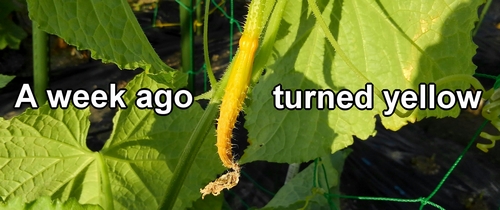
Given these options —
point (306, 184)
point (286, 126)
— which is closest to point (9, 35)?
Result: point (306, 184)

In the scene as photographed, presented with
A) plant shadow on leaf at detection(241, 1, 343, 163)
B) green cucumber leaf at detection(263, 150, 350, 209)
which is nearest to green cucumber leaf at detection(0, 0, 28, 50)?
green cucumber leaf at detection(263, 150, 350, 209)

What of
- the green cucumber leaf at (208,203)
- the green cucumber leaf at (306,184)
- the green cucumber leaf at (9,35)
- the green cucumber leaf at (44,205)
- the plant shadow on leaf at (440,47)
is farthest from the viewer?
the green cucumber leaf at (9,35)

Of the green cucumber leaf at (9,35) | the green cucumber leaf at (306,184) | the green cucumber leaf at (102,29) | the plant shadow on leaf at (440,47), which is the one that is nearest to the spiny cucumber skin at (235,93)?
the green cucumber leaf at (102,29)

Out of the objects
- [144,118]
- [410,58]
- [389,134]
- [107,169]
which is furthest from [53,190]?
[389,134]

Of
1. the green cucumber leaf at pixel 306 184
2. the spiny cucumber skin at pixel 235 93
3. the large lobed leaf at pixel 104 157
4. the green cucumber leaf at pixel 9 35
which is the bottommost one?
the green cucumber leaf at pixel 306 184

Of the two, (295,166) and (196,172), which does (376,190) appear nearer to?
(295,166)

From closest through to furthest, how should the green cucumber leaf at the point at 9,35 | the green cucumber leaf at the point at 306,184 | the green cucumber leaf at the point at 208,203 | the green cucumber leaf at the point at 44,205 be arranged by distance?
the green cucumber leaf at the point at 44,205
the green cucumber leaf at the point at 208,203
the green cucumber leaf at the point at 306,184
the green cucumber leaf at the point at 9,35

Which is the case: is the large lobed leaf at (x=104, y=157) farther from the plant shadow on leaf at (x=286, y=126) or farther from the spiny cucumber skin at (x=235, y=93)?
the spiny cucumber skin at (x=235, y=93)
